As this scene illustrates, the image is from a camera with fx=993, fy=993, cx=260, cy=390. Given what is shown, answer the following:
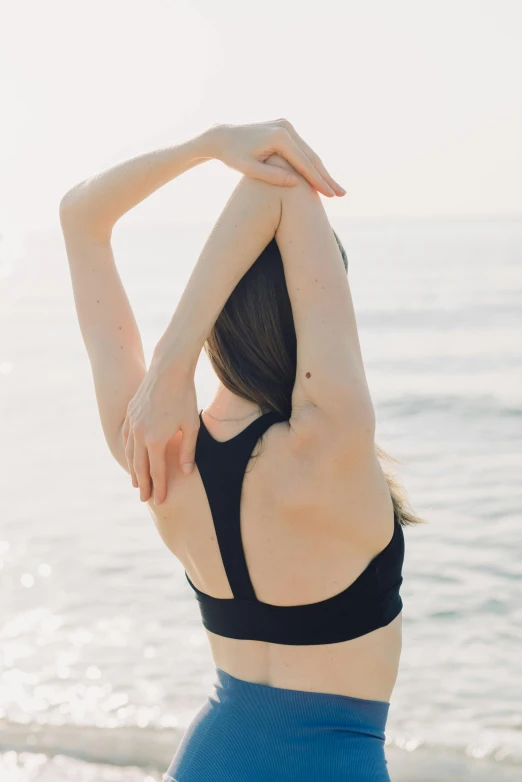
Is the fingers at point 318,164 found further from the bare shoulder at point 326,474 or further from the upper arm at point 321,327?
the bare shoulder at point 326,474

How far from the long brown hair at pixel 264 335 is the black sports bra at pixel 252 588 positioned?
1.8 inches

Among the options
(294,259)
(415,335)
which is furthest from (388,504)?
(415,335)

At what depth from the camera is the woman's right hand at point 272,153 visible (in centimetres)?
157

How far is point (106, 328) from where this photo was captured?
5.99ft

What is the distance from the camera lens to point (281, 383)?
1.62 metres

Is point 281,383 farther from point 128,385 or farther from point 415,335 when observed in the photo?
point 415,335

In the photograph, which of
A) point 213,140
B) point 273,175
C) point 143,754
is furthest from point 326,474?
point 143,754

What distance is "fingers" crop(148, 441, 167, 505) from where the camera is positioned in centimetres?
163

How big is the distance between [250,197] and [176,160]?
28cm

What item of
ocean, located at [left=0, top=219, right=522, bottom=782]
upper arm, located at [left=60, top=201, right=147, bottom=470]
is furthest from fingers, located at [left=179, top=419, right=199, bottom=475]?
ocean, located at [left=0, top=219, right=522, bottom=782]

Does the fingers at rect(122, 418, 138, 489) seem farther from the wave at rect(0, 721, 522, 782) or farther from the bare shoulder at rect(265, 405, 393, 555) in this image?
the wave at rect(0, 721, 522, 782)

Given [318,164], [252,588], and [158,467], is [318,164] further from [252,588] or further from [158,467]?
[252,588]

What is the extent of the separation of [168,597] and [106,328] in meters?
4.76

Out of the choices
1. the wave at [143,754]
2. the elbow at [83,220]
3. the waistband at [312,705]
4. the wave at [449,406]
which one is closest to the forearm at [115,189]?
the elbow at [83,220]
